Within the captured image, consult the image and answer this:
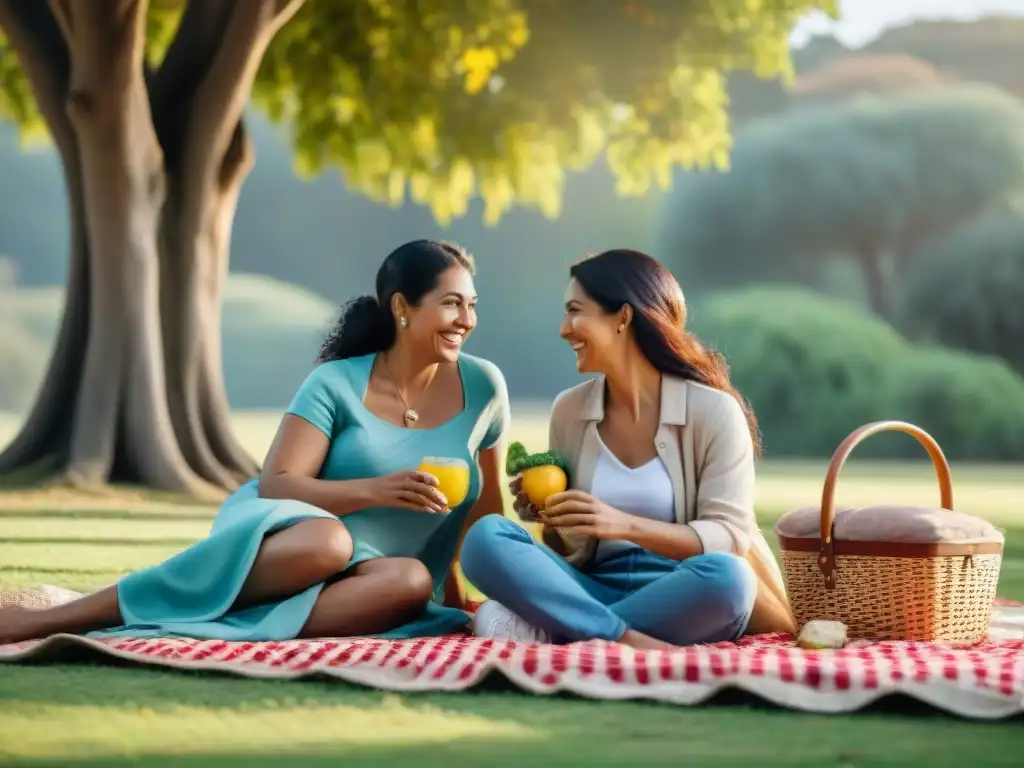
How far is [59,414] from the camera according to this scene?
1226 cm

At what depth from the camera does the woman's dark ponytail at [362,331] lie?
505 cm

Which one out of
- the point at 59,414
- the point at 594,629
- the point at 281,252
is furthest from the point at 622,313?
the point at 281,252

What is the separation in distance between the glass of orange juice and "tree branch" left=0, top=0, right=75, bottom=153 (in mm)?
8673

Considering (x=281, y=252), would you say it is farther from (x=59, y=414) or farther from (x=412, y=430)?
(x=412, y=430)

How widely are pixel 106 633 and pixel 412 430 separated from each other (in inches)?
43.0

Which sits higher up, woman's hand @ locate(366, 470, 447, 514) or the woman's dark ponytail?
the woman's dark ponytail

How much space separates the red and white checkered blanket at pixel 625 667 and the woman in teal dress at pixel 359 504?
0.21 metres

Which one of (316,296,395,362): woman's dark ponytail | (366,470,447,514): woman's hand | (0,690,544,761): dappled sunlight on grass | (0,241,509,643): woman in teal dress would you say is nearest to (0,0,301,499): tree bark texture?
(316,296,395,362): woman's dark ponytail

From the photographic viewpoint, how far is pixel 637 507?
Answer: 15.1ft

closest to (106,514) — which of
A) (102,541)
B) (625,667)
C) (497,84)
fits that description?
(102,541)

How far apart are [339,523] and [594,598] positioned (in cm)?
75

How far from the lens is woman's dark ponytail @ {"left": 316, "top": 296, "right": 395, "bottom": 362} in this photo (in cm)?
505

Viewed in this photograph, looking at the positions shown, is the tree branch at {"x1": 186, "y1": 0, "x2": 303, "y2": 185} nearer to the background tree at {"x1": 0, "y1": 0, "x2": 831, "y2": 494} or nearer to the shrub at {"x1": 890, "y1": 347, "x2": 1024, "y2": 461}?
the background tree at {"x1": 0, "y1": 0, "x2": 831, "y2": 494}

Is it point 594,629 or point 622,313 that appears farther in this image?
point 622,313
